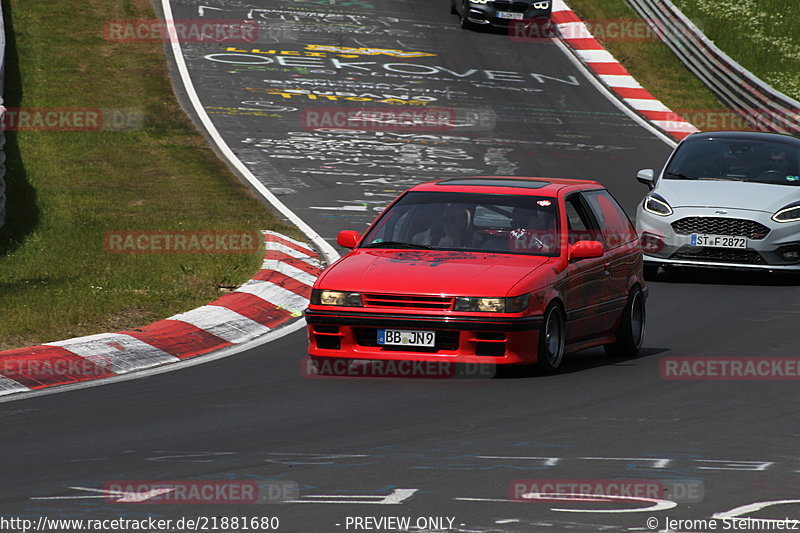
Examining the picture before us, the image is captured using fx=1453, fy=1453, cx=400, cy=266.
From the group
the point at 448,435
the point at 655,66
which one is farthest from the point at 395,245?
the point at 655,66

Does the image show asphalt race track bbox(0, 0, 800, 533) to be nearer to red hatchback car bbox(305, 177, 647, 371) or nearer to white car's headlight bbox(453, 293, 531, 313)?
red hatchback car bbox(305, 177, 647, 371)

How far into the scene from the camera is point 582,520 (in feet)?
20.2

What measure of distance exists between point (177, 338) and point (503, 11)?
80.1ft

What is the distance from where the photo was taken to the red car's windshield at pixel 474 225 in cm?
1082

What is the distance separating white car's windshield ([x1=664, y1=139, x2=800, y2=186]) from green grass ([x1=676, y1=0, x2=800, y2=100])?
14.1 metres

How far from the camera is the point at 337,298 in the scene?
10109mm

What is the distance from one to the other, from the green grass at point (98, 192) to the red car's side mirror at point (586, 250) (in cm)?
371

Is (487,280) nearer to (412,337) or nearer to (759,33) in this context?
(412,337)

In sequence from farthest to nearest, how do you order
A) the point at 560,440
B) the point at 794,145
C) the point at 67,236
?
the point at 794,145 → the point at 67,236 → the point at 560,440

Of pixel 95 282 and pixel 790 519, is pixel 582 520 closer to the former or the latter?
pixel 790 519

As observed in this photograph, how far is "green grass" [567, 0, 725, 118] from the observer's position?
30812 mm

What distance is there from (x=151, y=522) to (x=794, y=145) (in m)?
13.2

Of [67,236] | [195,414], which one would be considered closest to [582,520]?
[195,414]

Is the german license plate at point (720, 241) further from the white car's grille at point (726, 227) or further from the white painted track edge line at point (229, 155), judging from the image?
the white painted track edge line at point (229, 155)
